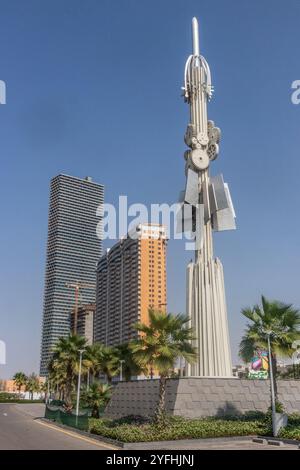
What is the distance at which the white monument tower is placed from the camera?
3775 centimetres

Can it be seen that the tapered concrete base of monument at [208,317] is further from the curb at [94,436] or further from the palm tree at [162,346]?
the curb at [94,436]

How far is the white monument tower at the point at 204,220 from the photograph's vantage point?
37.8m

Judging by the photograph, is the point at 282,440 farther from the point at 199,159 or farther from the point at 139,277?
the point at 139,277

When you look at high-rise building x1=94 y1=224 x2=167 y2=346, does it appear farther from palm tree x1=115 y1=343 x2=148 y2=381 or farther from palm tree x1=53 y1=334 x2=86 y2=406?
palm tree x1=53 y1=334 x2=86 y2=406

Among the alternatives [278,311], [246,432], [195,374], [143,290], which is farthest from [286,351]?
[143,290]

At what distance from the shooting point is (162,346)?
27.8 m

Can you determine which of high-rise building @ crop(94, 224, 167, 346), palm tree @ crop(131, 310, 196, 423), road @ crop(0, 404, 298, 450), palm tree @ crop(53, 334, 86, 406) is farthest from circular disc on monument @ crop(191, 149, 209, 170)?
high-rise building @ crop(94, 224, 167, 346)

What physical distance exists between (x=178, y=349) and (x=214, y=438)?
5.18 metres

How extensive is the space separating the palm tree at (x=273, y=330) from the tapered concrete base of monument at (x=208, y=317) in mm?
6474

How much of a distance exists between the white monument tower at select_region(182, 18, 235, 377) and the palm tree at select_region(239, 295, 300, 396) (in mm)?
6583

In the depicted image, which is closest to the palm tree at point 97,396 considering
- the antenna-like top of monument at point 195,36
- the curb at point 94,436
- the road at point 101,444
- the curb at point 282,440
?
the curb at point 94,436

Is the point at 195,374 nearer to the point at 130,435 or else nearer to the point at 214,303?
the point at 214,303
